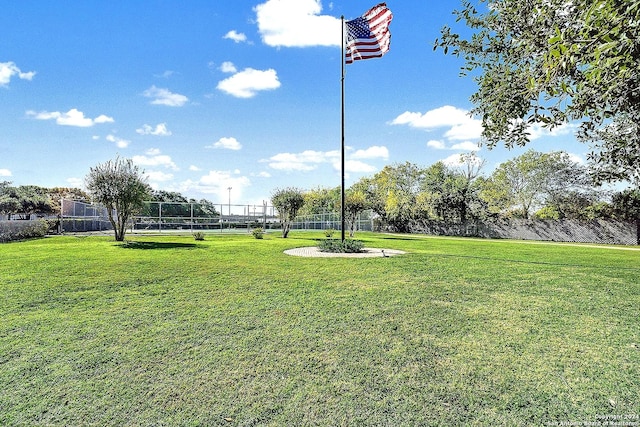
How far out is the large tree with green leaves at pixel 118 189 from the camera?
14.5m

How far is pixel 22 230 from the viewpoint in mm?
Answer: 16938

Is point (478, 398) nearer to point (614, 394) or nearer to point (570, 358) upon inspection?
point (614, 394)

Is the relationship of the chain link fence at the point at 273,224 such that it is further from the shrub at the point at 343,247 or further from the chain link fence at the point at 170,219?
the shrub at the point at 343,247

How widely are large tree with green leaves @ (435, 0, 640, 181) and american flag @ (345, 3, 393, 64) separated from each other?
5.80 meters

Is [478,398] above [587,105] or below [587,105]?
below

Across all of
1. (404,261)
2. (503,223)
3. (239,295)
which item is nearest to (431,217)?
(503,223)

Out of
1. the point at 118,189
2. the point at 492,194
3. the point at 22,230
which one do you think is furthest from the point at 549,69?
the point at 492,194

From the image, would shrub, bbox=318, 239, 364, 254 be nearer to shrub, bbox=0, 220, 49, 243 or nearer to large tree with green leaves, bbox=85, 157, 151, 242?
large tree with green leaves, bbox=85, 157, 151, 242

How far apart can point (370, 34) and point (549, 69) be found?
10.5 metres

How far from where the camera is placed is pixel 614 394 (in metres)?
3.03

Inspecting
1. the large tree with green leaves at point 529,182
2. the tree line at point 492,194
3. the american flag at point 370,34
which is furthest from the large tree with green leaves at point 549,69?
the large tree with green leaves at point 529,182

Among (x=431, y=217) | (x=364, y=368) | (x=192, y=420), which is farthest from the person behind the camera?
(x=431, y=217)

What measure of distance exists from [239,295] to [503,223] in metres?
33.1

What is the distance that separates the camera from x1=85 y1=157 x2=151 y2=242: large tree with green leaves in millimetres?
14469
